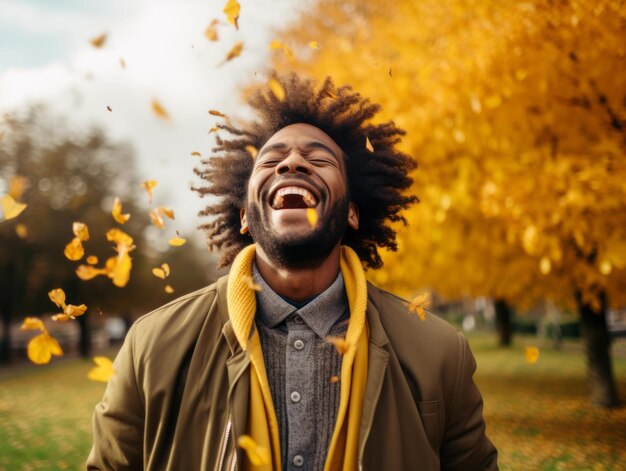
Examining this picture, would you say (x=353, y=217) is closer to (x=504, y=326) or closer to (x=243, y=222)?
(x=243, y=222)

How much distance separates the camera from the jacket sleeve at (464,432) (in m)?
2.31

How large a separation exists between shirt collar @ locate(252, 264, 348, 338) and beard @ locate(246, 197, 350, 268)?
5.0 inches

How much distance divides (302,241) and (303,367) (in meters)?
0.50

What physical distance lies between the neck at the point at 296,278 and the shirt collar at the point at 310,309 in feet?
0.12

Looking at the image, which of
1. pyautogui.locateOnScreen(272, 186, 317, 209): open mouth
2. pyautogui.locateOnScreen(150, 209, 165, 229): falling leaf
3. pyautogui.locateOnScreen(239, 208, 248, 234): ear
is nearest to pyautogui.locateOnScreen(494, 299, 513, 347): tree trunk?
pyautogui.locateOnScreen(150, 209, 165, 229): falling leaf

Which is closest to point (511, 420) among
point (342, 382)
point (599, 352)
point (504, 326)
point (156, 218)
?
point (599, 352)

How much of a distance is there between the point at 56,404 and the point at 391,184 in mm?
12432

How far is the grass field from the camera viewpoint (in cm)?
746

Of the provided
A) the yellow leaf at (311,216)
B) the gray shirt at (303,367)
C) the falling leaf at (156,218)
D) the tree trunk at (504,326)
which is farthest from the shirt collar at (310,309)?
the tree trunk at (504,326)

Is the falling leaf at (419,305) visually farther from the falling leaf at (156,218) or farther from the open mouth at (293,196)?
the falling leaf at (156,218)

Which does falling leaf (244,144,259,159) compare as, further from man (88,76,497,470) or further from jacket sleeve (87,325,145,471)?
jacket sleeve (87,325,145,471)

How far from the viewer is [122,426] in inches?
84.3

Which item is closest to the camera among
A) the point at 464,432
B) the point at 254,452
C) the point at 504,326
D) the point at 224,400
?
the point at 254,452

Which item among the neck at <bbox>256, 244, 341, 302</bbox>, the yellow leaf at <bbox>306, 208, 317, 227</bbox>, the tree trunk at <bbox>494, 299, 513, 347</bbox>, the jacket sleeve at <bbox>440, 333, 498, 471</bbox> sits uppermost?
the yellow leaf at <bbox>306, 208, 317, 227</bbox>
